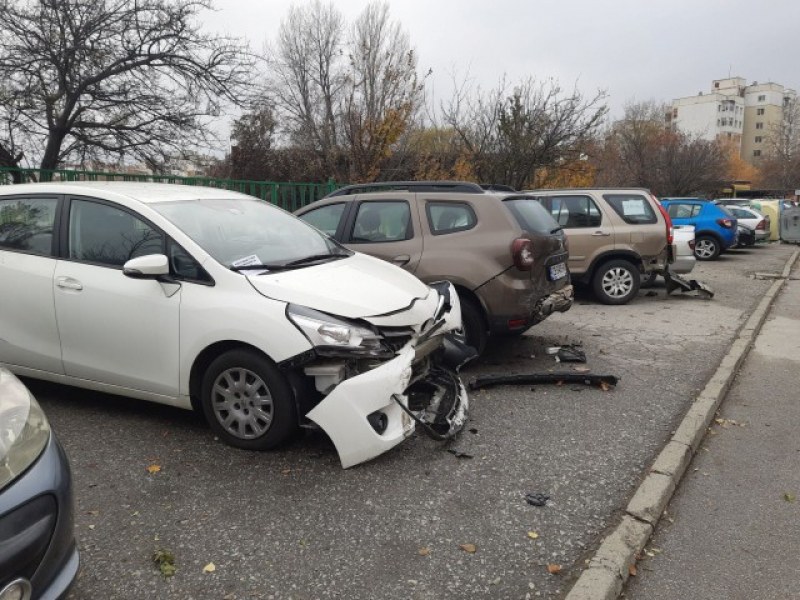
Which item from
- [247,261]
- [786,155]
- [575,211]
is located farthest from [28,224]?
[786,155]

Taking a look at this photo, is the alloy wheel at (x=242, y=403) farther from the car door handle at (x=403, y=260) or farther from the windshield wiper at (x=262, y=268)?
the car door handle at (x=403, y=260)

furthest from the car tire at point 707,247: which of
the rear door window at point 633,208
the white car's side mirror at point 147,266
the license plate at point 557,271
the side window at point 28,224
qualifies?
the side window at point 28,224

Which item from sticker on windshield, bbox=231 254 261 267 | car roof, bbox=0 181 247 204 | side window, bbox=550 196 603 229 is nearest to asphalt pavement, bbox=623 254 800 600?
sticker on windshield, bbox=231 254 261 267

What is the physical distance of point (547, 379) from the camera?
5277mm

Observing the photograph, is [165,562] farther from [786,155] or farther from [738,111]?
[738,111]

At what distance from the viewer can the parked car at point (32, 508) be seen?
1.80m

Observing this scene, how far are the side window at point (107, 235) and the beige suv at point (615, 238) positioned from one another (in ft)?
21.4

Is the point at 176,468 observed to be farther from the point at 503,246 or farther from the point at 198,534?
the point at 503,246

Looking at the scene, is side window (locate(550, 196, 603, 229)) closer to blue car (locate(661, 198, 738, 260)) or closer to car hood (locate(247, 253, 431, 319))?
car hood (locate(247, 253, 431, 319))

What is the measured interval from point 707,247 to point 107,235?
56.5 ft

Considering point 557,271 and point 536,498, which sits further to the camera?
point 557,271

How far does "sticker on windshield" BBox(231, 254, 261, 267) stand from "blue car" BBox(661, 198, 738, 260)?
15.7 m

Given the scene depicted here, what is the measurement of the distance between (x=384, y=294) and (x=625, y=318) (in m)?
5.59

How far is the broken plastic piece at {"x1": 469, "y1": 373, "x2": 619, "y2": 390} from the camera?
204 inches
